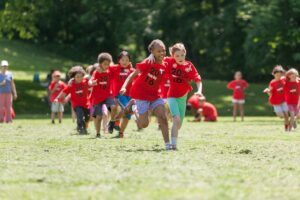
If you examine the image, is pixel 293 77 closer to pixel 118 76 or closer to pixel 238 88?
pixel 118 76

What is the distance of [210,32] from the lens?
5369cm

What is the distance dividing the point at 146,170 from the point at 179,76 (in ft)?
15.4

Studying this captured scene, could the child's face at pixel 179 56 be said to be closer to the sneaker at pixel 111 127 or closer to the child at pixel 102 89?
the child at pixel 102 89

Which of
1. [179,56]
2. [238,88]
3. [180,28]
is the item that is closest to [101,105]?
[179,56]

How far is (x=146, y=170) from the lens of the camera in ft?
35.1

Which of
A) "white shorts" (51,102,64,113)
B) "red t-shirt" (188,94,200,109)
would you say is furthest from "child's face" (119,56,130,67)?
"red t-shirt" (188,94,200,109)

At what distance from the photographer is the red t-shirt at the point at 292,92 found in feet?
77.6

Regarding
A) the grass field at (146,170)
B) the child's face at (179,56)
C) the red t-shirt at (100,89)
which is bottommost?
the grass field at (146,170)

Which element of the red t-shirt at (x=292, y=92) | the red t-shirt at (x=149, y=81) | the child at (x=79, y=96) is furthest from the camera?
the red t-shirt at (x=292, y=92)

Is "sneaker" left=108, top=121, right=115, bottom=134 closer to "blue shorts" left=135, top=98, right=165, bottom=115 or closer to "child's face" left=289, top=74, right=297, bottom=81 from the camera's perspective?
"blue shorts" left=135, top=98, right=165, bottom=115

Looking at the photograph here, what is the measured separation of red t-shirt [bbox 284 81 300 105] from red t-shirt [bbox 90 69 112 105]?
247 inches

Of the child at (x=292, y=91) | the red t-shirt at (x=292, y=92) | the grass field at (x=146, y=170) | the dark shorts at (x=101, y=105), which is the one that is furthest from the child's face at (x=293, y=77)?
the grass field at (x=146, y=170)

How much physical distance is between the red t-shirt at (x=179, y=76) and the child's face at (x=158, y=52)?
9.4 inches

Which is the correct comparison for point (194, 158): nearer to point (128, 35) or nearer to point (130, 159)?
point (130, 159)
